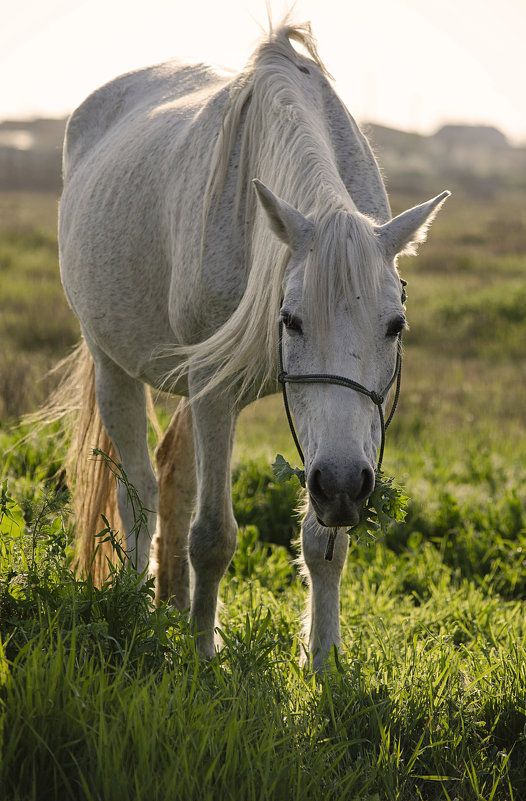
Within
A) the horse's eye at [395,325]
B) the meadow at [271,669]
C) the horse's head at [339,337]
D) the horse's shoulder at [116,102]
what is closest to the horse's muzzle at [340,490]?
the horse's head at [339,337]

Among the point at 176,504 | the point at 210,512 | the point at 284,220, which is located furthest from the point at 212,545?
the point at 284,220

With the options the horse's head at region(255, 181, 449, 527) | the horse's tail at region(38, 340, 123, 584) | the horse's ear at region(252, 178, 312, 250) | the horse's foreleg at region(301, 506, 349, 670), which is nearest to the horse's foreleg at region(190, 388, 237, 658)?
the horse's foreleg at region(301, 506, 349, 670)

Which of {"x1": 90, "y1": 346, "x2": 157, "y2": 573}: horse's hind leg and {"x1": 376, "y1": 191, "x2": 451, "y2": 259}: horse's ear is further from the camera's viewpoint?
{"x1": 90, "y1": 346, "x2": 157, "y2": 573}: horse's hind leg

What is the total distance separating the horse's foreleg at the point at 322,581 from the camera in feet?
10.5

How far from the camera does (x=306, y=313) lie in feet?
7.79

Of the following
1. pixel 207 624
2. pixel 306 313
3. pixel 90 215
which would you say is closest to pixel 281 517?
pixel 207 624

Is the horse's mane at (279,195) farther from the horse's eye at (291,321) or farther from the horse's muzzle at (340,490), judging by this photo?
the horse's muzzle at (340,490)

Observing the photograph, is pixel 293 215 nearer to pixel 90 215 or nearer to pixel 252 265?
pixel 252 265

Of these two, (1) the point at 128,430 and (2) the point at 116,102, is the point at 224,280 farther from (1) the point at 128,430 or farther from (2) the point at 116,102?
(2) the point at 116,102

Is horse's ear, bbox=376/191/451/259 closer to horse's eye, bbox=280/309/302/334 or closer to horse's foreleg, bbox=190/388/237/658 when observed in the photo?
A: horse's eye, bbox=280/309/302/334

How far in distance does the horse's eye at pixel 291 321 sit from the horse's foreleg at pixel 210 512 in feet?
2.74

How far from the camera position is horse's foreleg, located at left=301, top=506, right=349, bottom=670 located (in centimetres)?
319

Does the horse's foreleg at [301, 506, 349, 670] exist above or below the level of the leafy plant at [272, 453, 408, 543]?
below

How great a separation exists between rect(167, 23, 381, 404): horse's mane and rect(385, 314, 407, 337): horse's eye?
0.13 m
